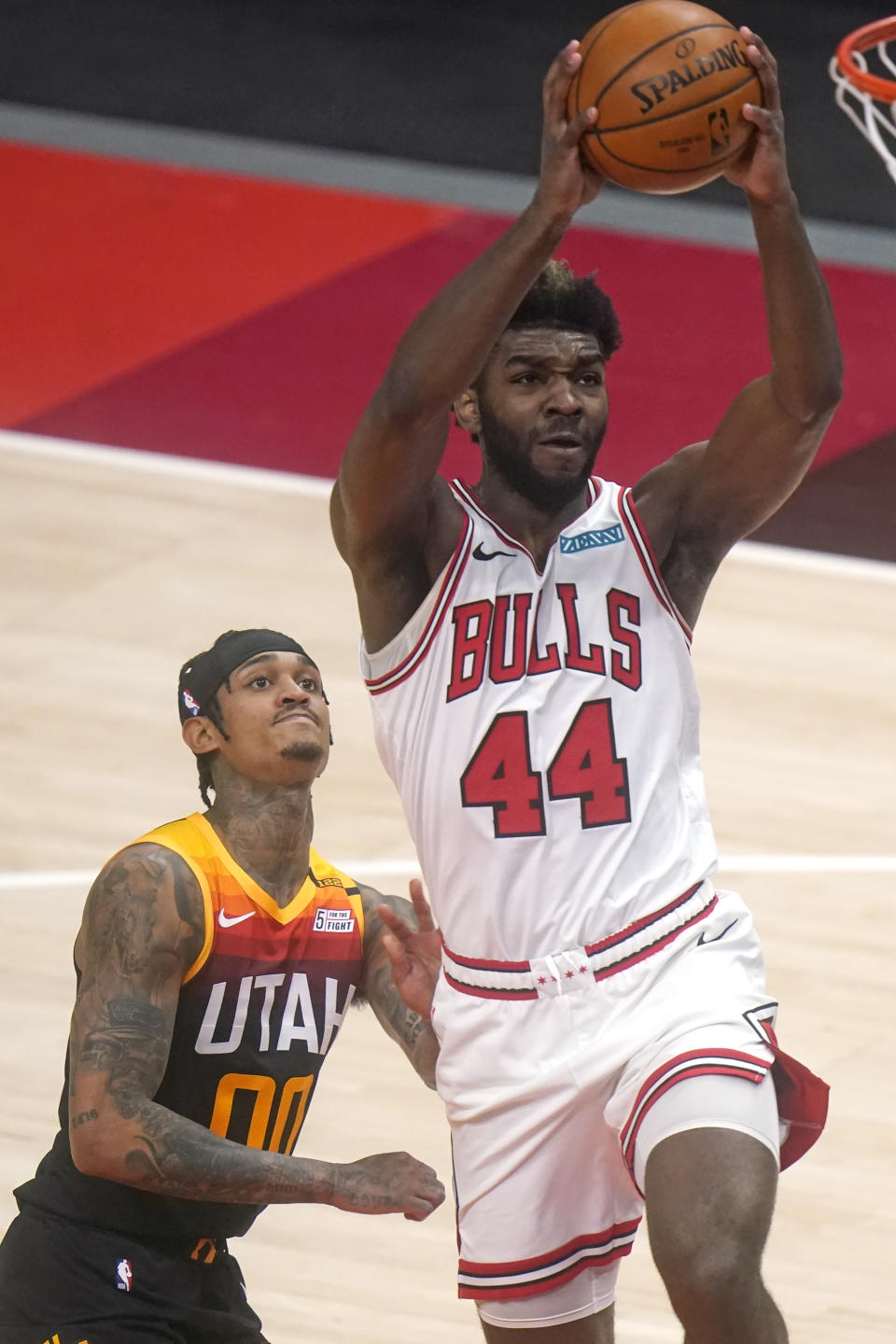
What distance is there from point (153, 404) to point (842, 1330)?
24.4 feet

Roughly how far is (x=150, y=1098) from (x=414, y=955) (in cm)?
70

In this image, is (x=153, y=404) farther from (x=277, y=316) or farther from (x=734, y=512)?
(x=734, y=512)

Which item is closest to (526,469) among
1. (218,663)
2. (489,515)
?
(489,515)

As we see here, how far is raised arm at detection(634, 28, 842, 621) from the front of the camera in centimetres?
485

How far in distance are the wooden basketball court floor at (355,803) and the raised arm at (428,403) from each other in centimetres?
133

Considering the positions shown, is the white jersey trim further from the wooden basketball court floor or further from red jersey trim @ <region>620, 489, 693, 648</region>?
the wooden basketball court floor

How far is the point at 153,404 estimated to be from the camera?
1290 centimetres

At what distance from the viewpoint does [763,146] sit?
15.9 feet

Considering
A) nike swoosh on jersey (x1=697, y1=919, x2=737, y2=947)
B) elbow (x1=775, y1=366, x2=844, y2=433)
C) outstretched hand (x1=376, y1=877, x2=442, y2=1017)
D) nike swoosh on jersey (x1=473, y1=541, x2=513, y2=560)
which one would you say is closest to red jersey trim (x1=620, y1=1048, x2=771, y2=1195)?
nike swoosh on jersey (x1=697, y1=919, x2=737, y2=947)

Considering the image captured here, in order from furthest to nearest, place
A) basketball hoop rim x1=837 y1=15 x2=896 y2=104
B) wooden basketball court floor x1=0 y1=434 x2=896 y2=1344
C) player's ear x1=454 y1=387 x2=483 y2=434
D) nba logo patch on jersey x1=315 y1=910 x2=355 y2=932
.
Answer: basketball hoop rim x1=837 y1=15 x2=896 y2=104 → wooden basketball court floor x1=0 y1=434 x2=896 y2=1344 → nba logo patch on jersey x1=315 y1=910 x2=355 y2=932 → player's ear x1=454 y1=387 x2=483 y2=434

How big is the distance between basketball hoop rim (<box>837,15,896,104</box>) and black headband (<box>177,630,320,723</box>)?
4.37 m

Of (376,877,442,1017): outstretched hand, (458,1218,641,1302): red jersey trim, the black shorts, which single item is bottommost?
the black shorts

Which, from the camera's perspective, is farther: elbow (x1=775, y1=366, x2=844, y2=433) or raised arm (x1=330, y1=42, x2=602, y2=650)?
elbow (x1=775, y1=366, x2=844, y2=433)

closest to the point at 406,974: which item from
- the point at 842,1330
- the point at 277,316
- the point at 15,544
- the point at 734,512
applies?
the point at 734,512
